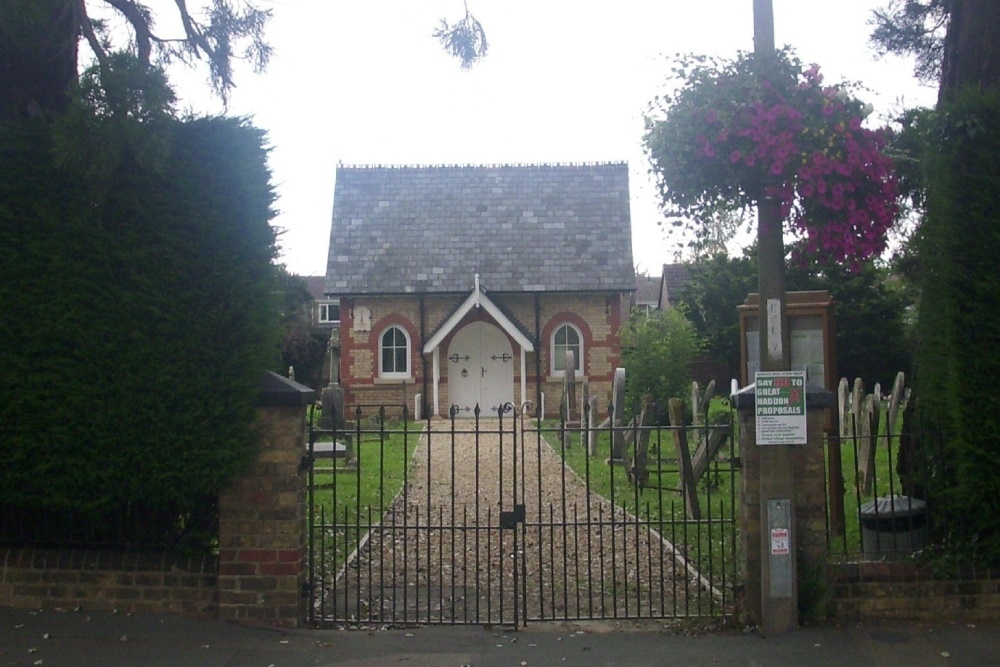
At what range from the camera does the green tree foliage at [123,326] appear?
6.70 meters

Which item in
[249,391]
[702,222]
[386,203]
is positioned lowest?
[249,391]

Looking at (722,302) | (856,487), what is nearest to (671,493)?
(856,487)

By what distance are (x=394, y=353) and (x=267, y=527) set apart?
22489 millimetres

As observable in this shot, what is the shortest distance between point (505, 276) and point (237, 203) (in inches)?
857

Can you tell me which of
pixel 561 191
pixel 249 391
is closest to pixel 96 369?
pixel 249 391

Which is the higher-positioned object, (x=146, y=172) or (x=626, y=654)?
(x=146, y=172)

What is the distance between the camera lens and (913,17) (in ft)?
32.7

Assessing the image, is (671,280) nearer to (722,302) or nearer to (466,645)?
(722,302)

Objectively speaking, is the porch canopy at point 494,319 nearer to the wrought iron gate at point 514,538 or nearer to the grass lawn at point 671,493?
the grass lawn at point 671,493

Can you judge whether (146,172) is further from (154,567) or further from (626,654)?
(626,654)

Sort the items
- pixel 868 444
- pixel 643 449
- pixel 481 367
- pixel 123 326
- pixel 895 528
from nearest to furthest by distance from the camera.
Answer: pixel 123 326 → pixel 895 528 → pixel 868 444 → pixel 643 449 → pixel 481 367

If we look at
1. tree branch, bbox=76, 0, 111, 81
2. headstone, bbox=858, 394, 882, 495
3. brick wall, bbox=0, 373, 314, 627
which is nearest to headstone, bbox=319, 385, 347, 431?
headstone, bbox=858, 394, 882, 495

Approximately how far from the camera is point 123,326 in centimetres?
670

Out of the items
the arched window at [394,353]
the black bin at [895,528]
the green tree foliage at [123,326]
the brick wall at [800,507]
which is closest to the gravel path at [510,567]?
the brick wall at [800,507]
